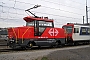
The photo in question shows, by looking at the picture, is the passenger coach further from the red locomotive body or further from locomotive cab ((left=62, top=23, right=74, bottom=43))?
the red locomotive body

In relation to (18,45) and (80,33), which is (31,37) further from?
(80,33)

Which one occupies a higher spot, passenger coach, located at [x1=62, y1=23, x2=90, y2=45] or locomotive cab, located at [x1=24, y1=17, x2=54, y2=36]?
locomotive cab, located at [x1=24, y1=17, x2=54, y2=36]

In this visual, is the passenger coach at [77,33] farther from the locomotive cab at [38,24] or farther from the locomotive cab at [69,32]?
the locomotive cab at [38,24]

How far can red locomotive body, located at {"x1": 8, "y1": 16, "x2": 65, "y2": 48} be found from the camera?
17797mm

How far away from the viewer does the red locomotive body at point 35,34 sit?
58.4ft

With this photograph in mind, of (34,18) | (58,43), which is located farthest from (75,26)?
(34,18)

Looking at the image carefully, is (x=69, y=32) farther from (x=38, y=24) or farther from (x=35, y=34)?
(x=35, y=34)

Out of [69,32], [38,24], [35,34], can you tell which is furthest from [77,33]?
[35,34]

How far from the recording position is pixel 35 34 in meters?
18.9

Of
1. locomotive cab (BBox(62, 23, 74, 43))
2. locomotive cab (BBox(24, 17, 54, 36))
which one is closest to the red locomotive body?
locomotive cab (BBox(24, 17, 54, 36))

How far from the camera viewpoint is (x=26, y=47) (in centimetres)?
1831

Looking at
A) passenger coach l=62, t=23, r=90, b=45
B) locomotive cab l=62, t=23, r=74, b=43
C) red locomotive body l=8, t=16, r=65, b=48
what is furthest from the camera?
passenger coach l=62, t=23, r=90, b=45

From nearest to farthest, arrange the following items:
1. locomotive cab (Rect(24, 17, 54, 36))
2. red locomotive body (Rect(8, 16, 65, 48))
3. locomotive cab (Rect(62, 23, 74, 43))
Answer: red locomotive body (Rect(8, 16, 65, 48))
locomotive cab (Rect(24, 17, 54, 36))
locomotive cab (Rect(62, 23, 74, 43))

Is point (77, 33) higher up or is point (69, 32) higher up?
point (69, 32)
